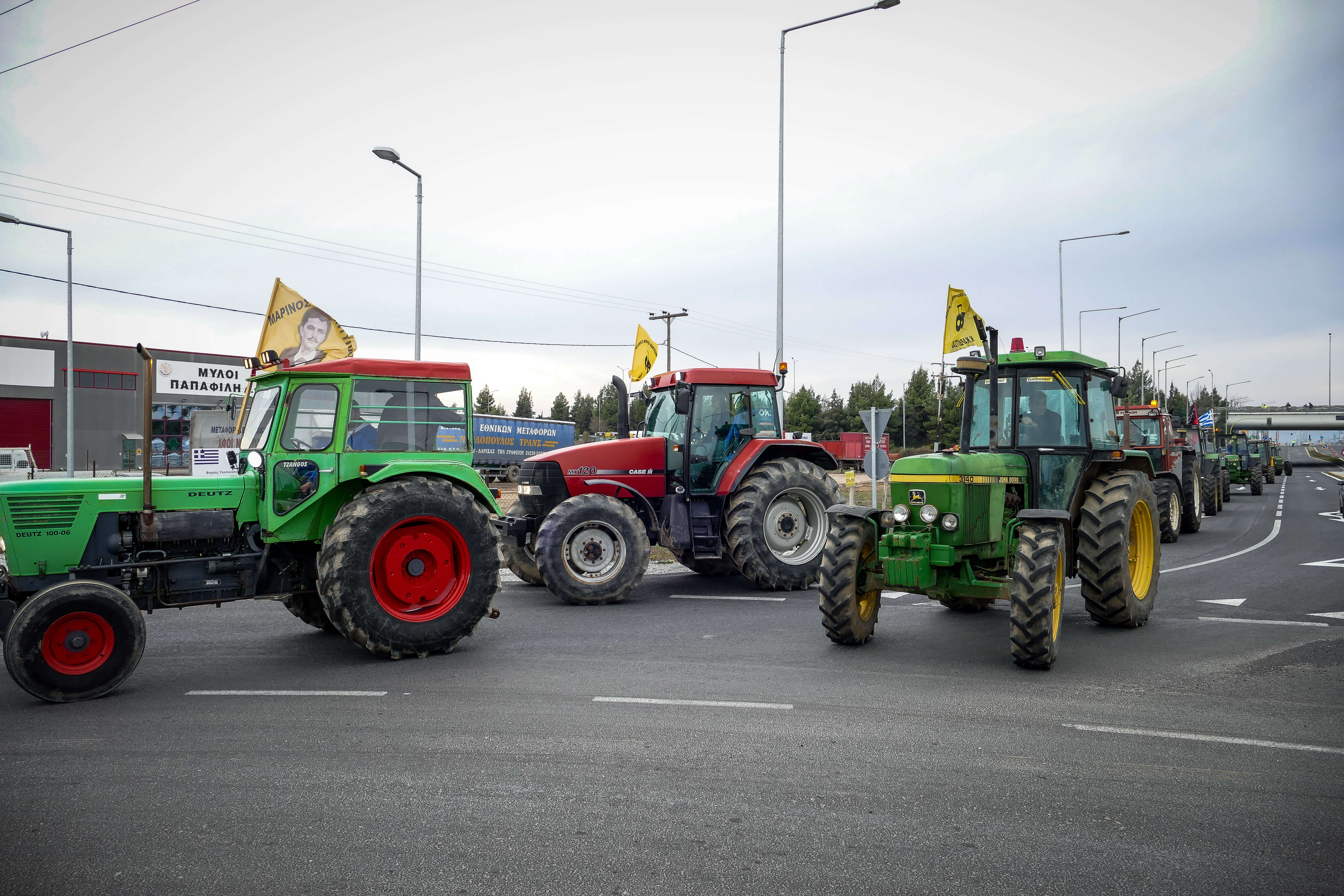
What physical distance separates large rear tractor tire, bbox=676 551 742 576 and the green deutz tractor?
3106 millimetres

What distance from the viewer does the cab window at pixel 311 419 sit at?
22.0 feet

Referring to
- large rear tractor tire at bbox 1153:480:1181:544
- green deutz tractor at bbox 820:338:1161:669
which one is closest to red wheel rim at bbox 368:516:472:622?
green deutz tractor at bbox 820:338:1161:669

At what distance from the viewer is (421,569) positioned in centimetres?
695

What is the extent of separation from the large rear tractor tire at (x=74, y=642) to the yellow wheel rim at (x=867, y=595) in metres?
5.24

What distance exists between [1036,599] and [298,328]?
1168 cm

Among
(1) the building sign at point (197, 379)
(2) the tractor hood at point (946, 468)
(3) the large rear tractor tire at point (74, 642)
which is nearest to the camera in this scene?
(3) the large rear tractor tire at point (74, 642)

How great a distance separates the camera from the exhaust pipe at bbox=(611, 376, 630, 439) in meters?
10.2

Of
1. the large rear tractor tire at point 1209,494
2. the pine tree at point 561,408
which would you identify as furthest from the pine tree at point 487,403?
the large rear tractor tire at point 1209,494

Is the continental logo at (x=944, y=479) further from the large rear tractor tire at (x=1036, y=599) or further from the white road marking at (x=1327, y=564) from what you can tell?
the white road marking at (x=1327, y=564)

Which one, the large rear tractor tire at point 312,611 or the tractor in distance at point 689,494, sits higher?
the tractor in distance at point 689,494

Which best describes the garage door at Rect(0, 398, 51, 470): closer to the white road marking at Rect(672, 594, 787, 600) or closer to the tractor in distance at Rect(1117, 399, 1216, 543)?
the white road marking at Rect(672, 594, 787, 600)

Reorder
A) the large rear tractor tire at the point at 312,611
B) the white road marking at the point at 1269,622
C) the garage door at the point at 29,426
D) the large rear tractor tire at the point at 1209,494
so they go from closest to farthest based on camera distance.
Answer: the large rear tractor tire at the point at 312,611, the white road marking at the point at 1269,622, the large rear tractor tire at the point at 1209,494, the garage door at the point at 29,426

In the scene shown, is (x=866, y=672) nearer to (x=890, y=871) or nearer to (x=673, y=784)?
(x=673, y=784)

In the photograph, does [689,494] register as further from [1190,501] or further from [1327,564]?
[1190,501]
